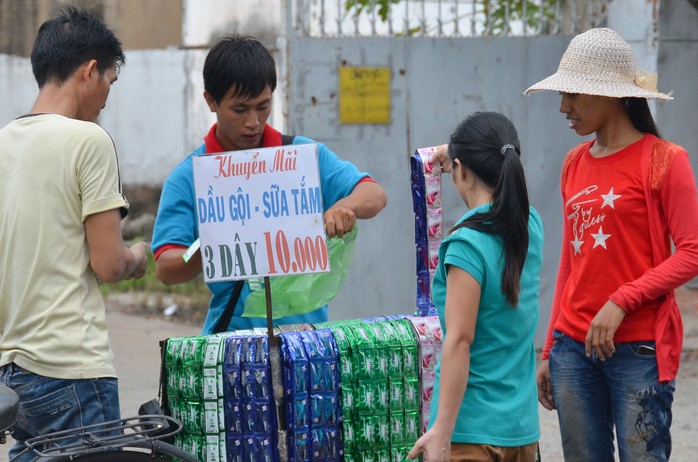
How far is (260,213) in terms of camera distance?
3.09m

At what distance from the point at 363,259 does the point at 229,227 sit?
12.6 feet

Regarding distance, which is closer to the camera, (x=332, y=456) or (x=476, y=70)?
(x=332, y=456)

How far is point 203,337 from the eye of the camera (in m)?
3.11

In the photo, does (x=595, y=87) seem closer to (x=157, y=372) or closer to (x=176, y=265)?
(x=176, y=265)

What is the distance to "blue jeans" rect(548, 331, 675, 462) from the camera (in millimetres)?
3207

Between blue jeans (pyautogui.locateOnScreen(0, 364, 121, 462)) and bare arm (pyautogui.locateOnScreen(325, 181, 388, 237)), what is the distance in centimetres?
77

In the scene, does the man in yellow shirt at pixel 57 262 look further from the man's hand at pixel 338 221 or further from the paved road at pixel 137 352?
the paved road at pixel 137 352

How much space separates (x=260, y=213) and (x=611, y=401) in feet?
4.04

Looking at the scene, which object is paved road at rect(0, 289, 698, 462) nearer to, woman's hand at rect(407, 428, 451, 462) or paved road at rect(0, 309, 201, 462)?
paved road at rect(0, 309, 201, 462)

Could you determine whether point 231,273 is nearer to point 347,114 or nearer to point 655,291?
point 655,291

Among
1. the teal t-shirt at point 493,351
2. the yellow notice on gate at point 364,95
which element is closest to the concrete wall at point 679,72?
the yellow notice on gate at point 364,95

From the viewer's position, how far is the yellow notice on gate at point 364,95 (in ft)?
22.0

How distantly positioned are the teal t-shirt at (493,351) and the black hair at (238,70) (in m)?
0.83

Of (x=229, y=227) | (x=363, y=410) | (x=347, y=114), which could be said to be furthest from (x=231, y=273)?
(x=347, y=114)
